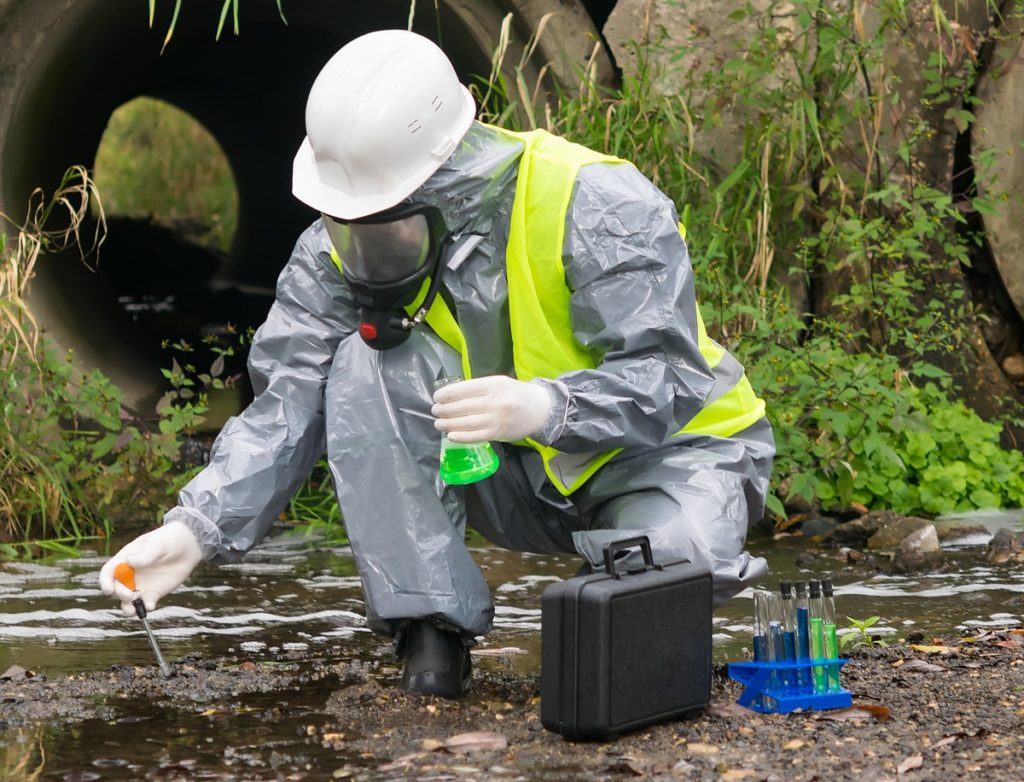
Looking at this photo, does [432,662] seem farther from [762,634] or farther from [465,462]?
[762,634]

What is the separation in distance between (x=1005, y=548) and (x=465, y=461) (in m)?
2.22

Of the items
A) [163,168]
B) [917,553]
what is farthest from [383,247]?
[163,168]

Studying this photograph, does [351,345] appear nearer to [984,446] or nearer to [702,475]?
[702,475]

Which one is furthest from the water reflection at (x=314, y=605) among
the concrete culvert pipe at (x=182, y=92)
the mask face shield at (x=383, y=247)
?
the concrete culvert pipe at (x=182, y=92)

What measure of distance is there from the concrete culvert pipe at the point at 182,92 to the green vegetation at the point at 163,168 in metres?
4.71

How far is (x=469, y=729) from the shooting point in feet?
8.48

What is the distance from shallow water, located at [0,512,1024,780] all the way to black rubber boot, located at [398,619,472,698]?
0.20 meters

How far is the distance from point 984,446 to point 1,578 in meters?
3.25

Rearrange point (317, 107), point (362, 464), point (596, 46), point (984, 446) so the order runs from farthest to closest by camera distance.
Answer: point (596, 46) < point (984, 446) < point (362, 464) < point (317, 107)

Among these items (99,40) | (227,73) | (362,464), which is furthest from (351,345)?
(227,73)

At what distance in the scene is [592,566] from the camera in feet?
8.91

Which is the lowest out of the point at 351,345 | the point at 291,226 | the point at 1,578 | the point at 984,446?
the point at 1,578

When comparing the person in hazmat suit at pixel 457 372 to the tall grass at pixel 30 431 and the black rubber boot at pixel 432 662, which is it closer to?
the black rubber boot at pixel 432 662

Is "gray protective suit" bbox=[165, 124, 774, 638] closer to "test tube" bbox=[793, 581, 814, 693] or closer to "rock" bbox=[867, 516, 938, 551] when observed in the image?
"test tube" bbox=[793, 581, 814, 693]
